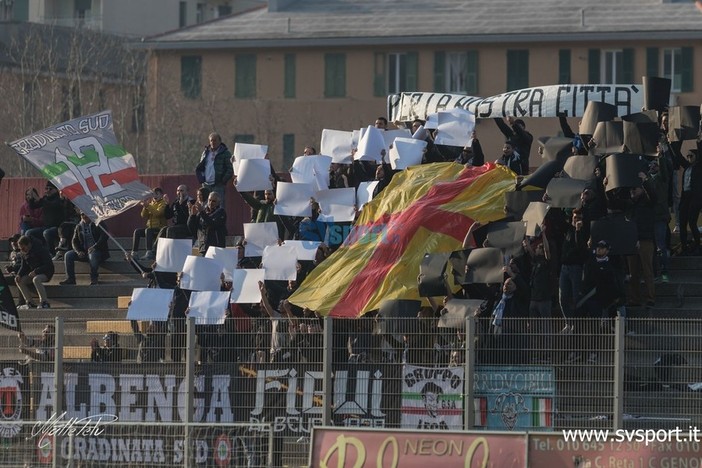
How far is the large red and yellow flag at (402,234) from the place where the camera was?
2170cm

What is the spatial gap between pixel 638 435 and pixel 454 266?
16.0 ft

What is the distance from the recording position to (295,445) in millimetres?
17625

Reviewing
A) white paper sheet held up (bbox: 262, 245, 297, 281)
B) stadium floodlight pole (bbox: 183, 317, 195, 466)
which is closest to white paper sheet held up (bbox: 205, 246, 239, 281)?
white paper sheet held up (bbox: 262, 245, 297, 281)

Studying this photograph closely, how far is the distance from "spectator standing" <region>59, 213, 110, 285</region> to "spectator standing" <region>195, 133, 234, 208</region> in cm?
208

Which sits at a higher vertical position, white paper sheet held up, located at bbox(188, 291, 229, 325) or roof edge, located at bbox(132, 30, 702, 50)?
roof edge, located at bbox(132, 30, 702, 50)

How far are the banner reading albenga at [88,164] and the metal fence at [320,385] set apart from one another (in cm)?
621

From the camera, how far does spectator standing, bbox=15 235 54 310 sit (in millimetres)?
26141

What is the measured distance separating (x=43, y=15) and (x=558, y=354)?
73.1m

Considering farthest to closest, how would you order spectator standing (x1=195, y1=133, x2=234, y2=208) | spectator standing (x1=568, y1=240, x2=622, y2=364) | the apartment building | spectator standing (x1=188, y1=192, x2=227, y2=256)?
1. the apartment building
2. spectator standing (x1=195, y1=133, x2=234, y2=208)
3. spectator standing (x1=188, y1=192, x2=227, y2=256)
4. spectator standing (x1=568, y1=240, x2=622, y2=364)

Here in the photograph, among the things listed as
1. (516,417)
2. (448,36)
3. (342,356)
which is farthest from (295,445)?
(448,36)

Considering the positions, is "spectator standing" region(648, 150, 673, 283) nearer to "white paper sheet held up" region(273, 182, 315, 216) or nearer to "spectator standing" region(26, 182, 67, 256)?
"white paper sheet held up" region(273, 182, 315, 216)

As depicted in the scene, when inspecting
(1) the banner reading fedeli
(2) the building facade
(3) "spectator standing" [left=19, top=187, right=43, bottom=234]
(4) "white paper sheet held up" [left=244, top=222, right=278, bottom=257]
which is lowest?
(4) "white paper sheet held up" [left=244, top=222, right=278, bottom=257]

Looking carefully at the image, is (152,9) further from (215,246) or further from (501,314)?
(501,314)

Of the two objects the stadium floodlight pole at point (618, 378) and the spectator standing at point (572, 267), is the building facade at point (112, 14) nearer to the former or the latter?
the spectator standing at point (572, 267)
